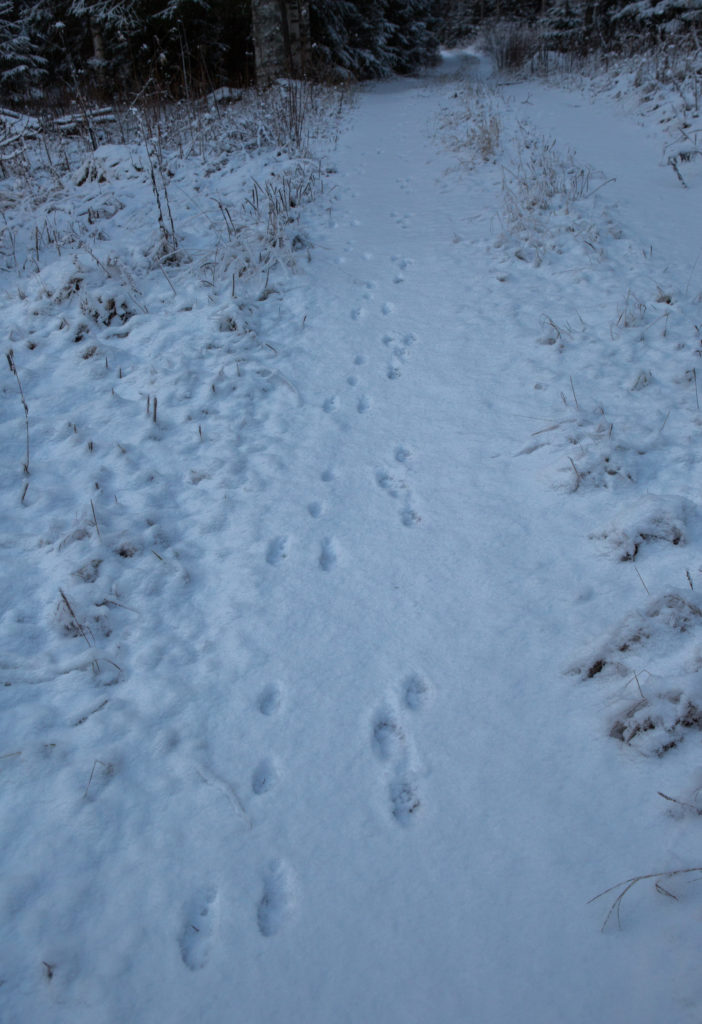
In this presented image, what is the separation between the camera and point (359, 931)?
1354 mm

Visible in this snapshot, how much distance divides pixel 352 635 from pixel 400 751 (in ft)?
1.56

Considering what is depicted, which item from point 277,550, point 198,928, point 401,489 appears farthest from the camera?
point 401,489

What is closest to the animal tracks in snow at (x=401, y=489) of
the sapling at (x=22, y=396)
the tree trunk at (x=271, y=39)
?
the sapling at (x=22, y=396)

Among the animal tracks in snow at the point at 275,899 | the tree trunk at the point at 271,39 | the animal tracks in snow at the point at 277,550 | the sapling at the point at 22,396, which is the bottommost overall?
the animal tracks in snow at the point at 275,899

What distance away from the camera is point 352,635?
2.07m

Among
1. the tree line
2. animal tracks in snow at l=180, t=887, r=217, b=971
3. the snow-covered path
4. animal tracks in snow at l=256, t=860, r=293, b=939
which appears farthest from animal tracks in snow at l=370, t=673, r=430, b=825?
the tree line

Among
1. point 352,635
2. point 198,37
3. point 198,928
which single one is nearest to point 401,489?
point 352,635

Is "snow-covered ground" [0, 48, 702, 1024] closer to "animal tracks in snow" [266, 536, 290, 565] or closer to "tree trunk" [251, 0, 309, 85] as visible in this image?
"animal tracks in snow" [266, 536, 290, 565]

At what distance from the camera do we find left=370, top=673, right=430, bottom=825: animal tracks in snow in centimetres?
160

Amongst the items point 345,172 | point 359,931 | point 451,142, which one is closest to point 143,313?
point 359,931

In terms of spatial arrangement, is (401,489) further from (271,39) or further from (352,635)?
(271,39)

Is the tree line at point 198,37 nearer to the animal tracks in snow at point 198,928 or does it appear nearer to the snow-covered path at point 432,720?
the snow-covered path at point 432,720

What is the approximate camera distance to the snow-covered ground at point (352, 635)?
1.32 m

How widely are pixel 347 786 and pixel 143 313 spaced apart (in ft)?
11.9
